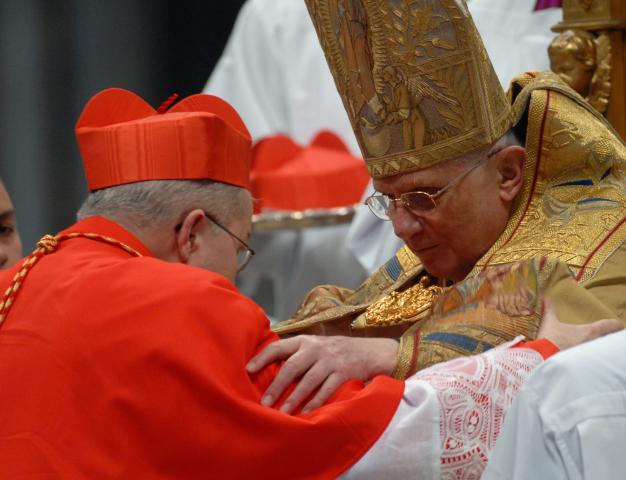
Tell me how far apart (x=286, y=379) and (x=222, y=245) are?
42 cm

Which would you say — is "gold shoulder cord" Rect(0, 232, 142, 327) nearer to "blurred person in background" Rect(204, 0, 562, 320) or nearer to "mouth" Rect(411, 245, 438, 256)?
"mouth" Rect(411, 245, 438, 256)

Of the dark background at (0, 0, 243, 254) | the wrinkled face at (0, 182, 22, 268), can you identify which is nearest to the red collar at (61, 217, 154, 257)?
the wrinkled face at (0, 182, 22, 268)

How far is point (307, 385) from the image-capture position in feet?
7.85

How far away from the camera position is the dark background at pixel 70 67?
721 centimetres

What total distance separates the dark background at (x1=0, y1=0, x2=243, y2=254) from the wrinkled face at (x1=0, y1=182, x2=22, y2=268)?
3.59m

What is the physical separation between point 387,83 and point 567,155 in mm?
383

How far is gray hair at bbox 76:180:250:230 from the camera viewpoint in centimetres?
264

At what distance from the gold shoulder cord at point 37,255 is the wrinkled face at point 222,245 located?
15 cm

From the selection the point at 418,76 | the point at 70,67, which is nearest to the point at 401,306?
the point at 418,76

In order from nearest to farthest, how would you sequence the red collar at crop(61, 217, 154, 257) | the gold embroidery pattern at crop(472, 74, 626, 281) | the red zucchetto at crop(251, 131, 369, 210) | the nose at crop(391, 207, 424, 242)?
the red collar at crop(61, 217, 154, 257), the gold embroidery pattern at crop(472, 74, 626, 281), the nose at crop(391, 207, 424, 242), the red zucchetto at crop(251, 131, 369, 210)

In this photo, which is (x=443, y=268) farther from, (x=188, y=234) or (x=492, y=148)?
(x=188, y=234)

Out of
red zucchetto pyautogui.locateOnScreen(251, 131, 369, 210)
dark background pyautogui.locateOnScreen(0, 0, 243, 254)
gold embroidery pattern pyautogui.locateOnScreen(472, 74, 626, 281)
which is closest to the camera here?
gold embroidery pattern pyautogui.locateOnScreen(472, 74, 626, 281)

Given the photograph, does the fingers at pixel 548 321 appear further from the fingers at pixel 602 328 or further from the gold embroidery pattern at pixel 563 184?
the gold embroidery pattern at pixel 563 184

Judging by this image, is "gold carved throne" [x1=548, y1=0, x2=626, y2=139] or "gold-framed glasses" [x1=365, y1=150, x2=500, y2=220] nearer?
"gold-framed glasses" [x1=365, y1=150, x2=500, y2=220]
